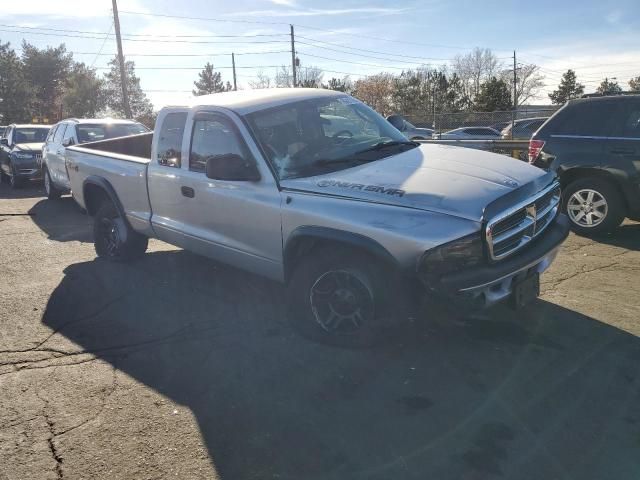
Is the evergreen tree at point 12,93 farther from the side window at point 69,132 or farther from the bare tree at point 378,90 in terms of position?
the side window at point 69,132

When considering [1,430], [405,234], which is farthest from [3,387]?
[405,234]

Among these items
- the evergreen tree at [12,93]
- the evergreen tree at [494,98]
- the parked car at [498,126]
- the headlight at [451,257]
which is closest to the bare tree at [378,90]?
the evergreen tree at [494,98]

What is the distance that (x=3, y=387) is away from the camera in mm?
3670

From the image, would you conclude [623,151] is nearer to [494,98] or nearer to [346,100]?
[346,100]

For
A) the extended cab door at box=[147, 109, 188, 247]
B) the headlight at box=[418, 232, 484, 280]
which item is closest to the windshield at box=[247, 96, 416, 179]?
the extended cab door at box=[147, 109, 188, 247]

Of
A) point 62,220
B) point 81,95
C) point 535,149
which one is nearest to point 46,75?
point 81,95

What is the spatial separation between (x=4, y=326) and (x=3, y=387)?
4.12 ft

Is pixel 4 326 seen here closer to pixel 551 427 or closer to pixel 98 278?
pixel 98 278

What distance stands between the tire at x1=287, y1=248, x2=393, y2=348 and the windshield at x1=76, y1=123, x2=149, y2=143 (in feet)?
29.4

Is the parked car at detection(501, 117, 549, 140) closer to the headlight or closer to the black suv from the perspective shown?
the black suv

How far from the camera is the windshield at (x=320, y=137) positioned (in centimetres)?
421

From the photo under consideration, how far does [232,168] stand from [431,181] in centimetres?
153

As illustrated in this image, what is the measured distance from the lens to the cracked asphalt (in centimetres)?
275

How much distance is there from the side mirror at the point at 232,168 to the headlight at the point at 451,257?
1.61 meters
